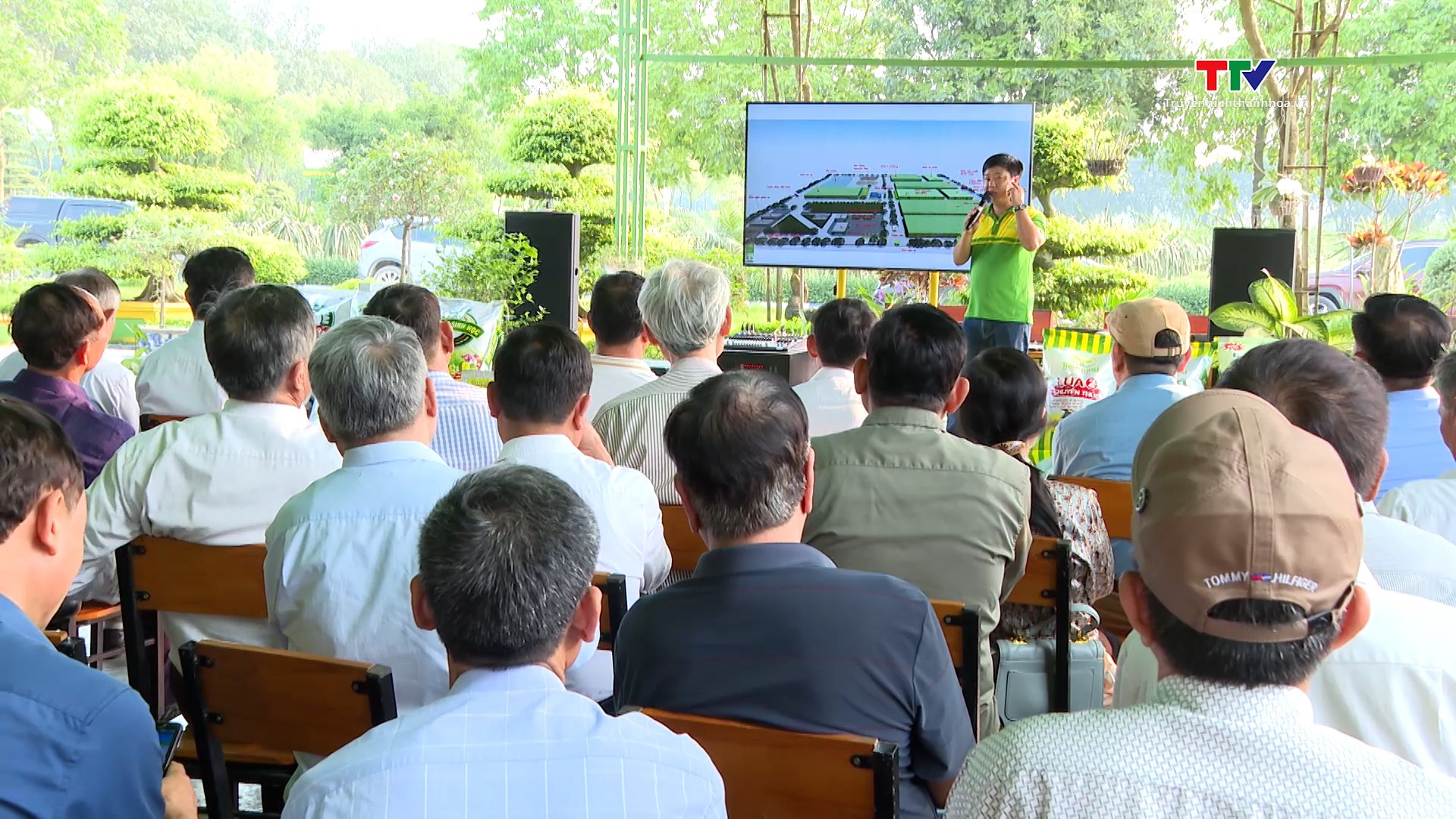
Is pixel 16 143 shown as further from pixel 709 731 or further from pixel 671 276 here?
pixel 709 731

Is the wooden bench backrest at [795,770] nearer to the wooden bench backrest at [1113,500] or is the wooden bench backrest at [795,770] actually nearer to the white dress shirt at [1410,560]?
the white dress shirt at [1410,560]

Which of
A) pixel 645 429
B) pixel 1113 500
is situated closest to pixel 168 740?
pixel 645 429

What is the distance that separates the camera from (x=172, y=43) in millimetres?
13141

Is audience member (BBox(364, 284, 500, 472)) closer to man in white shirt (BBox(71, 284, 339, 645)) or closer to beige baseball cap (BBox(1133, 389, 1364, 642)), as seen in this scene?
man in white shirt (BBox(71, 284, 339, 645))

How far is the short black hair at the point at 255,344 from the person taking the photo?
265cm

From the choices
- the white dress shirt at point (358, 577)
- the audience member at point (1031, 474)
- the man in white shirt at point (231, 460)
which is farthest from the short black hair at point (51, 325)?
the audience member at point (1031, 474)

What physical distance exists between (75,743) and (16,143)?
1292 centimetres

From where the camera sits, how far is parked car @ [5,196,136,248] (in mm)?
12039

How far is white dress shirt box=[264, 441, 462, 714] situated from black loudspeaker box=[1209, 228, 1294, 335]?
20.3ft

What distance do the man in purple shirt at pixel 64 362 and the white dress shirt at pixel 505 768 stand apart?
232 cm

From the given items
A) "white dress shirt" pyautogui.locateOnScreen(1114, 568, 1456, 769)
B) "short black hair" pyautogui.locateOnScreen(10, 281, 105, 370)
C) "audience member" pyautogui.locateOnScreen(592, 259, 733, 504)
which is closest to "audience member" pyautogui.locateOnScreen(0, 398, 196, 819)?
"white dress shirt" pyautogui.locateOnScreen(1114, 568, 1456, 769)

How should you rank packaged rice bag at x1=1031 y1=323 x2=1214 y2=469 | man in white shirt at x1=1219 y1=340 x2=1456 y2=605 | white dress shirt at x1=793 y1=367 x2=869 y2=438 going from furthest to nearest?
packaged rice bag at x1=1031 y1=323 x2=1214 y2=469, white dress shirt at x1=793 y1=367 x2=869 y2=438, man in white shirt at x1=1219 y1=340 x2=1456 y2=605

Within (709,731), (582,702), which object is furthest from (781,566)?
(582,702)

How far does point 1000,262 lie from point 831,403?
289 cm
